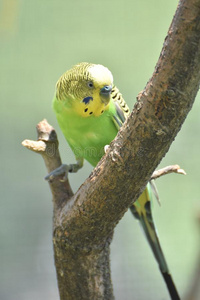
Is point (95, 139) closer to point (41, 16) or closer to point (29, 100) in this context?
point (29, 100)

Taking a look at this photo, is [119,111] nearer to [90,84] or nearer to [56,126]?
[90,84]

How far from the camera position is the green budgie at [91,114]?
1279mm

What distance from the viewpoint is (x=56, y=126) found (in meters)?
2.31

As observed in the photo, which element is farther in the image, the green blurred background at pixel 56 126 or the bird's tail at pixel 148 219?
the green blurred background at pixel 56 126

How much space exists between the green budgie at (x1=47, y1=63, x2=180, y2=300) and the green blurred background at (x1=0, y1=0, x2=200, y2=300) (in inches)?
33.2

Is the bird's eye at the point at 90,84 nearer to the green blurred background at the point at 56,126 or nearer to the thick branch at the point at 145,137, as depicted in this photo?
the thick branch at the point at 145,137

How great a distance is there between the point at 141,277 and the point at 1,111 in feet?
3.99

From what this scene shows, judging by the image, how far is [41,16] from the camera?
228 centimetres

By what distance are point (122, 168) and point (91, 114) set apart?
1.28 feet

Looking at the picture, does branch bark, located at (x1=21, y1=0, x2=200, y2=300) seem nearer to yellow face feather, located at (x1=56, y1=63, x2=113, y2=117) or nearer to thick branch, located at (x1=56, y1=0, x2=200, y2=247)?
thick branch, located at (x1=56, y1=0, x2=200, y2=247)

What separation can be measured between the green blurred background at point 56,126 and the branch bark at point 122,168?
1.07m

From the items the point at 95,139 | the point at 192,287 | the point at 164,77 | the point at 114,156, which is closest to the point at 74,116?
the point at 95,139

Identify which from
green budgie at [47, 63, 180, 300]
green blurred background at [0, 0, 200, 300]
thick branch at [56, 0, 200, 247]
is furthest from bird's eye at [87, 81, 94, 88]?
green blurred background at [0, 0, 200, 300]

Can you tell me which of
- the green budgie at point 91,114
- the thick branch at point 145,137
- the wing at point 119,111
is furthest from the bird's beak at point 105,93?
the thick branch at point 145,137
